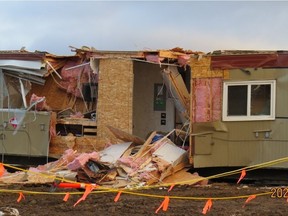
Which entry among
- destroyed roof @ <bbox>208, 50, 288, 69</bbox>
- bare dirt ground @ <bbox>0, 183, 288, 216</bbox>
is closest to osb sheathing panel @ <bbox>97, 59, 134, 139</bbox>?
destroyed roof @ <bbox>208, 50, 288, 69</bbox>

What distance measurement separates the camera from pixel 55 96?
601 inches

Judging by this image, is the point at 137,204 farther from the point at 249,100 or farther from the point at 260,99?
the point at 260,99

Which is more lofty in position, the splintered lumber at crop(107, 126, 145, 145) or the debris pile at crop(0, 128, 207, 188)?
the splintered lumber at crop(107, 126, 145, 145)

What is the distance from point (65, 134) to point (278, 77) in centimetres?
664

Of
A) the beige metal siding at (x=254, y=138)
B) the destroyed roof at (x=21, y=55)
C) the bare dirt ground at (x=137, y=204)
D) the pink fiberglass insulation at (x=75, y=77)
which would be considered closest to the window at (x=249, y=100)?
the beige metal siding at (x=254, y=138)

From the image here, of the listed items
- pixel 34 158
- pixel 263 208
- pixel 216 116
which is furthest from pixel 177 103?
pixel 263 208

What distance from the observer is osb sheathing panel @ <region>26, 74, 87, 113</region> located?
15141 millimetres

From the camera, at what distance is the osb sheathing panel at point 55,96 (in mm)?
15141

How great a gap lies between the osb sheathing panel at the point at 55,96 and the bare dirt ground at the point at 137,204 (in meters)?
4.26

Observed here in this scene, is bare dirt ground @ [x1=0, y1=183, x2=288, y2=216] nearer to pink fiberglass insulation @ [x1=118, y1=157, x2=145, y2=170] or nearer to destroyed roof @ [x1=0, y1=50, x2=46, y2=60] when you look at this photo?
pink fiberglass insulation @ [x1=118, y1=157, x2=145, y2=170]

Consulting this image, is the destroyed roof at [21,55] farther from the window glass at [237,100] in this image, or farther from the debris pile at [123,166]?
the window glass at [237,100]

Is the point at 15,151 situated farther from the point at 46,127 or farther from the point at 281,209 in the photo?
the point at 281,209

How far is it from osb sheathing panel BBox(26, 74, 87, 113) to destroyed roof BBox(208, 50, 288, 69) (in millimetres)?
4730

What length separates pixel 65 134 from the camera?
1484cm
